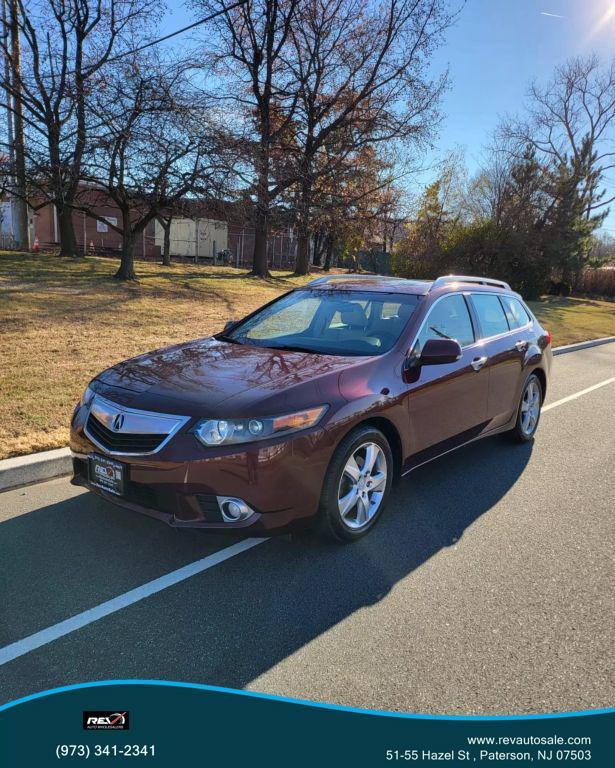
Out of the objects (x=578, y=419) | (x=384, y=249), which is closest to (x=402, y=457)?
(x=578, y=419)

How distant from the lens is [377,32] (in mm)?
23969

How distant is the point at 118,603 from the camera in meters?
2.99

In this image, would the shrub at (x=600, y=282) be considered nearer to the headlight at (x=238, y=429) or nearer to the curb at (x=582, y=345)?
the curb at (x=582, y=345)

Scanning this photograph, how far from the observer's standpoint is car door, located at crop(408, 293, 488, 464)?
4098mm

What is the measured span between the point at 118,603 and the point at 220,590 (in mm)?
537

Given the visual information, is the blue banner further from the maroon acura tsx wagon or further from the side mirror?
the side mirror

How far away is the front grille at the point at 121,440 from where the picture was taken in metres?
3.21

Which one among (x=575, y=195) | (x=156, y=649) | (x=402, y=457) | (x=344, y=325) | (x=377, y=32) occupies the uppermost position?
(x=377, y=32)

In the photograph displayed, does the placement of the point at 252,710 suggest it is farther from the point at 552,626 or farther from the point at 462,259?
the point at 462,259

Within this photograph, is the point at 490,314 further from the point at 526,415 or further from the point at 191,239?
the point at 191,239

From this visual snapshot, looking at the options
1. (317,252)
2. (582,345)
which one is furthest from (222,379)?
(317,252)

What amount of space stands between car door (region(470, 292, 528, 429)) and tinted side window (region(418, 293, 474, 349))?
210 mm

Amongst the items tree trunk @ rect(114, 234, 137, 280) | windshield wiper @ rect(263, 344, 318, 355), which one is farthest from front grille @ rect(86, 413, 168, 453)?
tree trunk @ rect(114, 234, 137, 280)

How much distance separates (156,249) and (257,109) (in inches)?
490
